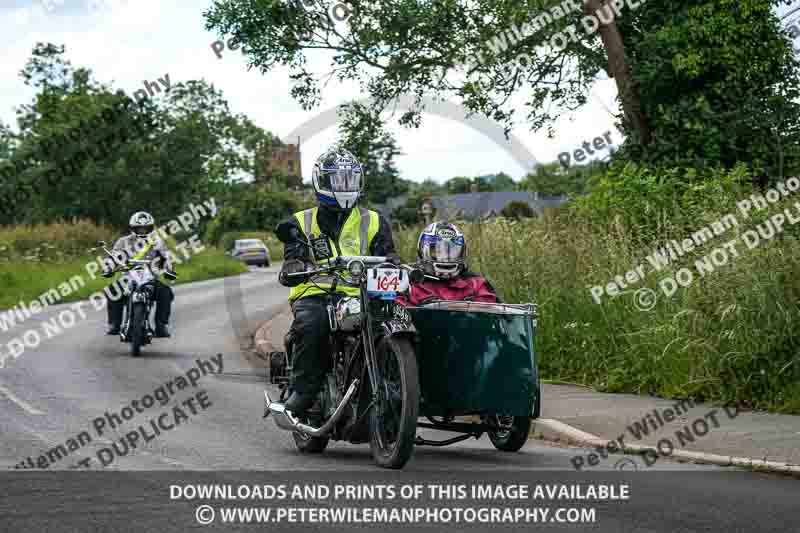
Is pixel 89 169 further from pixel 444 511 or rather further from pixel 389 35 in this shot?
pixel 444 511

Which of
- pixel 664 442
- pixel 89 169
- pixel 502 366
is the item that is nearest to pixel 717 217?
Answer: pixel 664 442

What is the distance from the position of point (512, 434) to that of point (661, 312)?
4.28 metres

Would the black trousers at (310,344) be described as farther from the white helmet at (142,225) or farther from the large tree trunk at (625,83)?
the large tree trunk at (625,83)

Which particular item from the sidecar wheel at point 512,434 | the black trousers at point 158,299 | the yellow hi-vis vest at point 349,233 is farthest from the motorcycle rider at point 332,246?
the black trousers at point 158,299

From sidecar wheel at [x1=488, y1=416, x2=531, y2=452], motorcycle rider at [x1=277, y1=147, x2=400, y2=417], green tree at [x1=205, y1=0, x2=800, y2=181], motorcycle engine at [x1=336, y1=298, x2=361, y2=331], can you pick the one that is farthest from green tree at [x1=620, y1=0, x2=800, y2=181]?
motorcycle engine at [x1=336, y1=298, x2=361, y2=331]

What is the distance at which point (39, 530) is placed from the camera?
6574mm

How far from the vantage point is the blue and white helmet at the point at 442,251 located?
9.88m

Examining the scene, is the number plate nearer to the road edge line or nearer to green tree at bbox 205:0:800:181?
the road edge line

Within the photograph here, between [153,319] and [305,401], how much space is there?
10323 millimetres

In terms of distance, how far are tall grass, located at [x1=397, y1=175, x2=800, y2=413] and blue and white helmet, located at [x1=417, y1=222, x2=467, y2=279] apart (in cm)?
317

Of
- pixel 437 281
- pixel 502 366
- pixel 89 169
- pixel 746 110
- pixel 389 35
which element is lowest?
pixel 502 366

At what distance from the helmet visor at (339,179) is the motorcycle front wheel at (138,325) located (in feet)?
32.0

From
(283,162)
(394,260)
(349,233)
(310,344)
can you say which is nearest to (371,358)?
(310,344)

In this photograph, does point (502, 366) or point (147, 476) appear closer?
point (147, 476)
